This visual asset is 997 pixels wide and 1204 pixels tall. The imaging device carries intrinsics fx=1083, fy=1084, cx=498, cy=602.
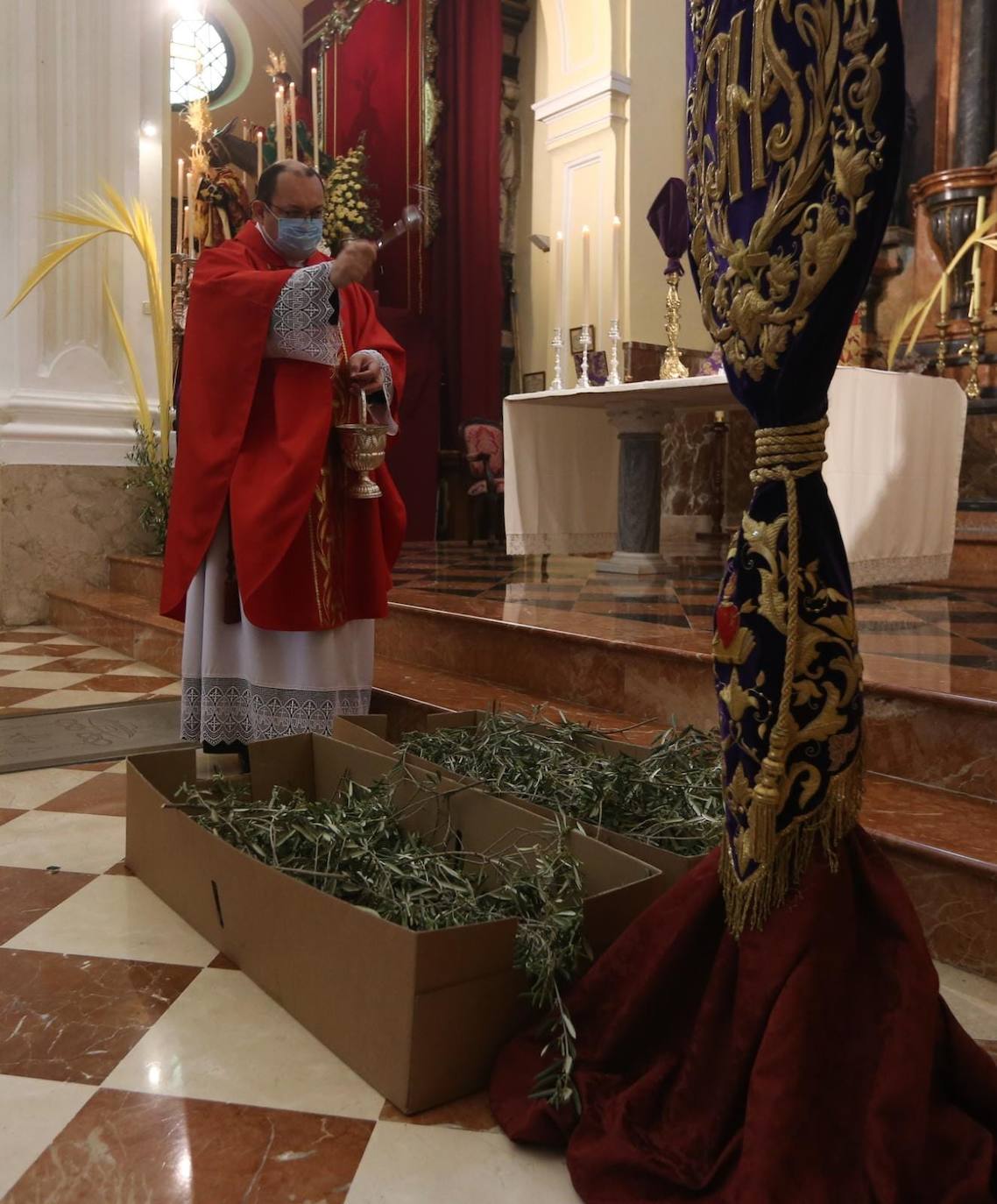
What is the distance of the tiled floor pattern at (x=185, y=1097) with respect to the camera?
4.06 ft

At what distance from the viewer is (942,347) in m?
6.17

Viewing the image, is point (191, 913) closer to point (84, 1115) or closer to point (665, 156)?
point (84, 1115)

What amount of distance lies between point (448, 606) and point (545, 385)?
4855mm

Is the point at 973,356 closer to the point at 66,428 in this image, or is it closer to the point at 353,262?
the point at 353,262

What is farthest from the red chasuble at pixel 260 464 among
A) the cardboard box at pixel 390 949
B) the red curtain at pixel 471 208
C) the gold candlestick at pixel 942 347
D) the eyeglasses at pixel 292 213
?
the red curtain at pixel 471 208

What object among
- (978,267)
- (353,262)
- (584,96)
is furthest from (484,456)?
(353,262)

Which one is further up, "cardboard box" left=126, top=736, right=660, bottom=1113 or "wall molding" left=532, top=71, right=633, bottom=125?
"wall molding" left=532, top=71, right=633, bottom=125

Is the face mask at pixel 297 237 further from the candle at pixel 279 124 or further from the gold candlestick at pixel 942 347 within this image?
the gold candlestick at pixel 942 347

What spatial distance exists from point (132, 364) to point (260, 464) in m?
3.46

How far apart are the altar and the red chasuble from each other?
172 centimetres

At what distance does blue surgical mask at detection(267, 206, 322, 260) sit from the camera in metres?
2.69

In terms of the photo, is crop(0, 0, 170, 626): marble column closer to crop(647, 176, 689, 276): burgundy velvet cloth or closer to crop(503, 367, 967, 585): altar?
crop(503, 367, 967, 585): altar

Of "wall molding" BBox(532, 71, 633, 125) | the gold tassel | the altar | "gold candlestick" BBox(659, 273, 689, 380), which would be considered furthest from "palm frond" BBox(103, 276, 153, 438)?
the gold tassel

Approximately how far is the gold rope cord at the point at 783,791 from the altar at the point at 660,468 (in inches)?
94.3
